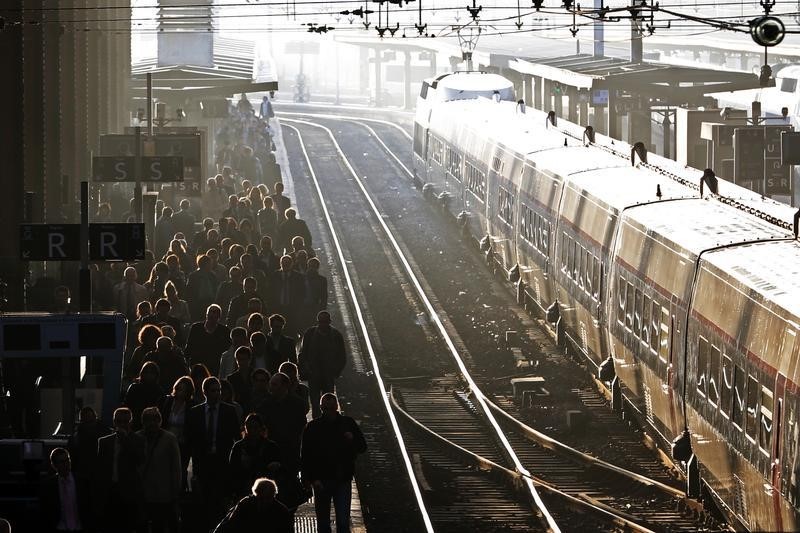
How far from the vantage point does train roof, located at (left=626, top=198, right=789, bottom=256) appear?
1658 centimetres

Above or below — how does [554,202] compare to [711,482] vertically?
above

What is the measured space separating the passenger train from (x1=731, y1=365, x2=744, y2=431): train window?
0.03m

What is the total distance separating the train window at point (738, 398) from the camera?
1388 centimetres

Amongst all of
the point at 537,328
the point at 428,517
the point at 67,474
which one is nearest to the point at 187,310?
the point at 428,517

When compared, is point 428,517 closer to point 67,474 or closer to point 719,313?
point 719,313

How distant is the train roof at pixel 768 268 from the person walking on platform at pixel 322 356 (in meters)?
4.06

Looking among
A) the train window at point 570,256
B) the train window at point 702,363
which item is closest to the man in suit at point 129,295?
the train window at point 702,363

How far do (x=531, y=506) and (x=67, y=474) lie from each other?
6576 millimetres

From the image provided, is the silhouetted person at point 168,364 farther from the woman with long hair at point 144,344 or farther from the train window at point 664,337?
the train window at point 664,337

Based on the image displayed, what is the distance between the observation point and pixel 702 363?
15.5m

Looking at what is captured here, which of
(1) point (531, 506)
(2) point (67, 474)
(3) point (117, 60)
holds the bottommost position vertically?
(1) point (531, 506)

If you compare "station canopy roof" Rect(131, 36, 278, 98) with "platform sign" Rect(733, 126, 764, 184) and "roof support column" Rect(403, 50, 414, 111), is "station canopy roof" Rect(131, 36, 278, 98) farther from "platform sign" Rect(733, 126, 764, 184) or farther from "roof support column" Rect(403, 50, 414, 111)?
"roof support column" Rect(403, 50, 414, 111)

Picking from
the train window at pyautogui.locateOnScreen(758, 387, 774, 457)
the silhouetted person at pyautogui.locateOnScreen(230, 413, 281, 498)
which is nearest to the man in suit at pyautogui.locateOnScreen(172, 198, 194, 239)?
the silhouetted person at pyautogui.locateOnScreen(230, 413, 281, 498)

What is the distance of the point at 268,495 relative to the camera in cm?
1060
